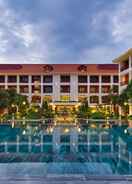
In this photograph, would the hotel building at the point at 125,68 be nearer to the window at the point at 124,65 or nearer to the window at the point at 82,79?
the window at the point at 124,65

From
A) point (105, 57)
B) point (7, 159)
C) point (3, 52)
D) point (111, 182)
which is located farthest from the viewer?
point (105, 57)

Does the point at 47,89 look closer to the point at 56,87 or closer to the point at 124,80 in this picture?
the point at 56,87

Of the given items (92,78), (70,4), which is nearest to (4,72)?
(92,78)

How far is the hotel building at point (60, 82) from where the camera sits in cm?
5600

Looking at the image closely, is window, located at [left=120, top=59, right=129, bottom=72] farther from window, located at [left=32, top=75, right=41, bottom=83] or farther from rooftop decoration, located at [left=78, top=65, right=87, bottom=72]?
window, located at [left=32, top=75, right=41, bottom=83]

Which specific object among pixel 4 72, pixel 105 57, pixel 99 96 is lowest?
pixel 99 96

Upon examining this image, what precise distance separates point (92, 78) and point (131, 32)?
409 inches

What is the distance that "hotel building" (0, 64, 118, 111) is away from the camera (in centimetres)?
5600

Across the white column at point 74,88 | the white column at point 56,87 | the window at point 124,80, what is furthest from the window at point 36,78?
the window at point 124,80

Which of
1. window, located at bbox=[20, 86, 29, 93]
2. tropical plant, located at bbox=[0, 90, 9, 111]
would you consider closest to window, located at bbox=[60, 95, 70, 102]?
window, located at bbox=[20, 86, 29, 93]

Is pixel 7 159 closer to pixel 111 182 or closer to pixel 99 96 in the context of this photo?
pixel 111 182

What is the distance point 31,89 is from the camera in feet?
187

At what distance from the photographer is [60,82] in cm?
5744

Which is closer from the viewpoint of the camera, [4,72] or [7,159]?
[7,159]
